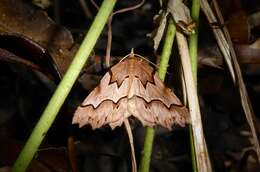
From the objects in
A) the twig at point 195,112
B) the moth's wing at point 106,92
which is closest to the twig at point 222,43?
the twig at point 195,112

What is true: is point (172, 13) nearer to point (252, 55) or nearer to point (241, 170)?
point (252, 55)

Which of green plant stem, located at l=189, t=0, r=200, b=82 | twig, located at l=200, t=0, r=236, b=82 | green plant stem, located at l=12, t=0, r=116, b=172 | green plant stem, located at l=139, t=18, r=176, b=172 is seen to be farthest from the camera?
twig, located at l=200, t=0, r=236, b=82

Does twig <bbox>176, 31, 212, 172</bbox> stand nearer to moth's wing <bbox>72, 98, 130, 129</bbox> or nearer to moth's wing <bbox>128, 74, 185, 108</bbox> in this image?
moth's wing <bbox>128, 74, 185, 108</bbox>

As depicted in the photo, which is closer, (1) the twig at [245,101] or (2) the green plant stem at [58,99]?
(2) the green plant stem at [58,99]

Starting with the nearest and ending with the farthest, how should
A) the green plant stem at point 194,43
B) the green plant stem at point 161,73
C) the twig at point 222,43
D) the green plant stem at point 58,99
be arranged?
the green plant stem at point 58,99, the green plant stem at point 161,73, the green plant stem at point 194,43, the twig at point 222,43

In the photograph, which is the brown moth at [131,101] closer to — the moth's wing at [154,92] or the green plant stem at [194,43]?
the moth's wing at [154,92]


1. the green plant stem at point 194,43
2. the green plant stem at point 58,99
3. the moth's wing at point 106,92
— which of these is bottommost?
the green plant stem at point 58,99

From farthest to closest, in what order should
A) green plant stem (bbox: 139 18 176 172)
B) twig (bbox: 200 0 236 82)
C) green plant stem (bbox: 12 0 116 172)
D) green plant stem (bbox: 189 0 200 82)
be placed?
1. twig (bbox: 200 0 236 82)
2. green plant stem (bbox: 189 0 200 82)
3. green plant stem (bbox: 139 18 176 172)
4. green plant stem (bbox: 12 0 116 172)

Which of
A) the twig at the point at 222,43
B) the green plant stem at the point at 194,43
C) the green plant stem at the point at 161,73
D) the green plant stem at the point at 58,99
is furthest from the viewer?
the twig at the point at 222,43

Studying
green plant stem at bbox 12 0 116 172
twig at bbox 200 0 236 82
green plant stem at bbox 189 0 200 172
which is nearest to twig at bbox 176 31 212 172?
green plant stem at bbox 189 0 200 172
